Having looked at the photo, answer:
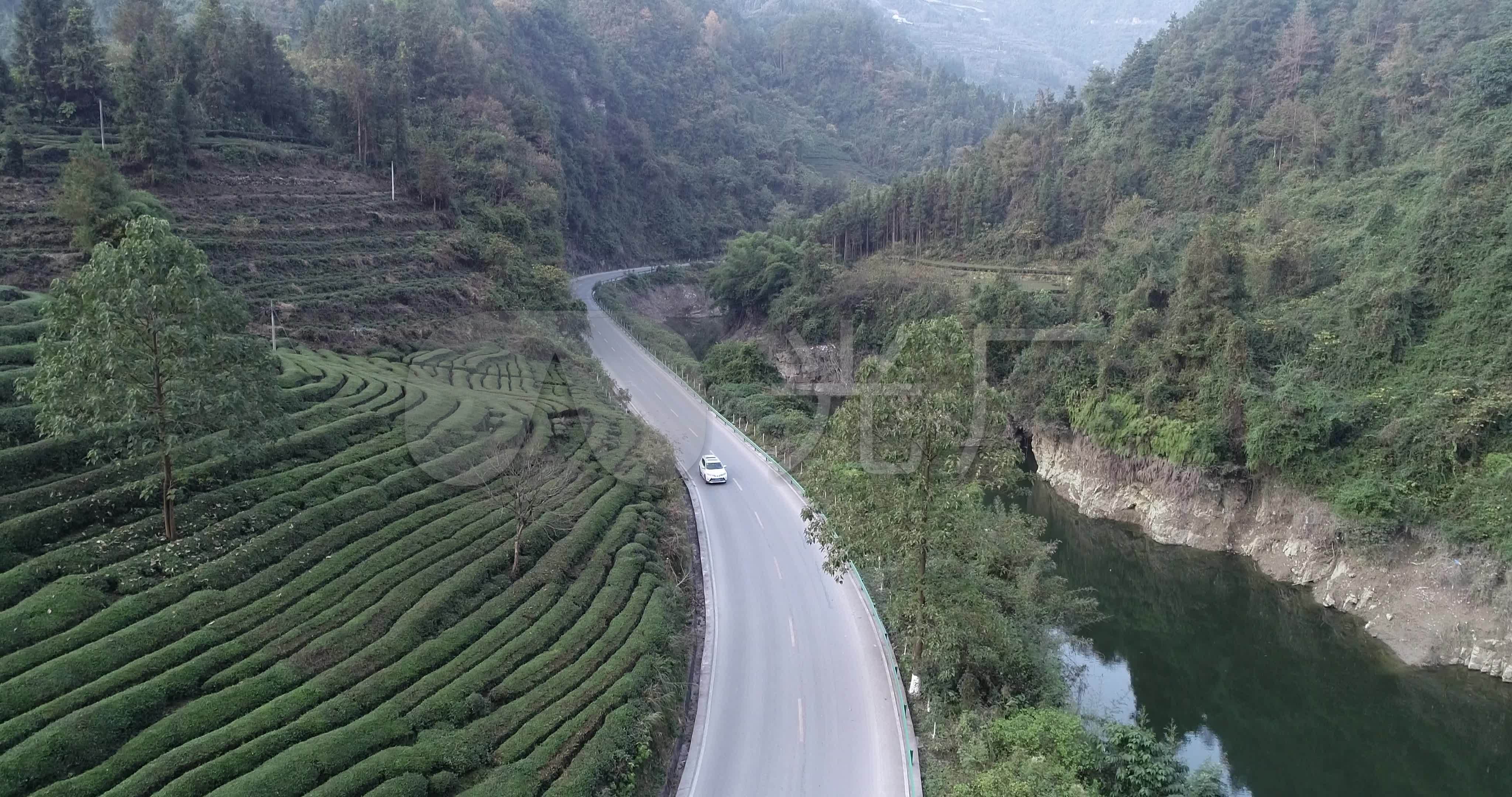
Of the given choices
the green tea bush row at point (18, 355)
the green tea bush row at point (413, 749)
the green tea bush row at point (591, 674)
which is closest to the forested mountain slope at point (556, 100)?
the green tea bush row at point (18, 355)

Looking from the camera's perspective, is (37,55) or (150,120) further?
(37,55)

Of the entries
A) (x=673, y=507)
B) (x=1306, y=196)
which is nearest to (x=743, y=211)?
(x=1306, y=196)

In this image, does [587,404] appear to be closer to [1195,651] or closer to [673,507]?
[673,507]

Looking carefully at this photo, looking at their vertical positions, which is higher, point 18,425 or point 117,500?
point 18,425

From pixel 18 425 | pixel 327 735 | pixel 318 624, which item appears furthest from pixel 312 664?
pixel 18 425

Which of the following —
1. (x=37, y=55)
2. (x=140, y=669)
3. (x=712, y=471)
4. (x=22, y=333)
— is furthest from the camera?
(x=37, y=55)

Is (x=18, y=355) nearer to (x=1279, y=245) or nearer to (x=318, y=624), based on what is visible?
(x=318, y=624)

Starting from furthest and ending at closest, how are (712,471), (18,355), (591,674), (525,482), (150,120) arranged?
(150,120), (712,471), (525,482), (18,355), (591,674)
